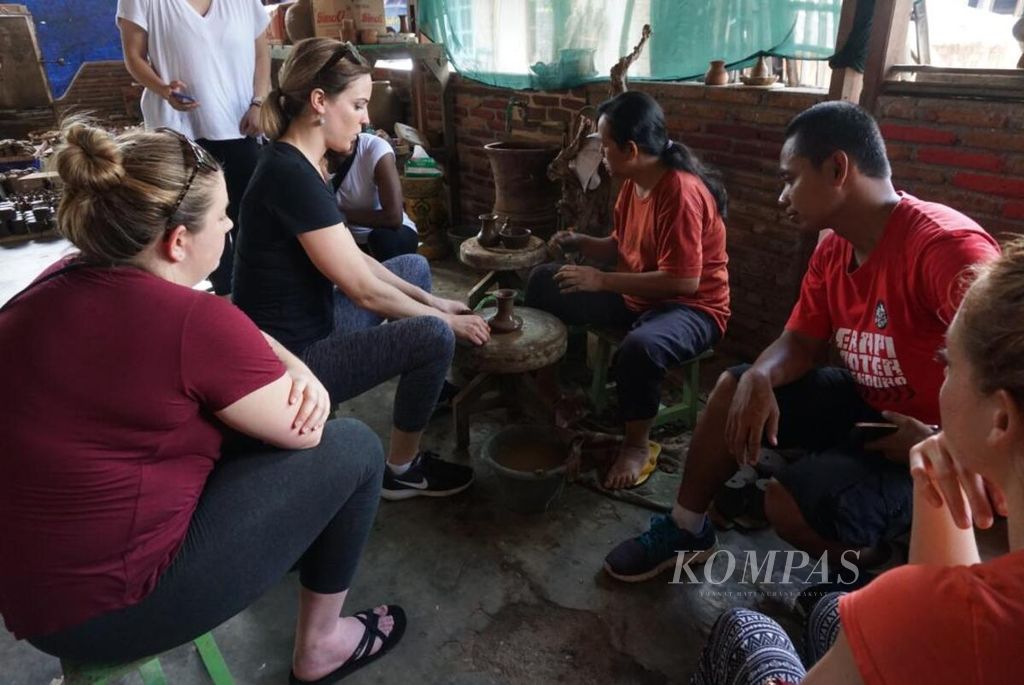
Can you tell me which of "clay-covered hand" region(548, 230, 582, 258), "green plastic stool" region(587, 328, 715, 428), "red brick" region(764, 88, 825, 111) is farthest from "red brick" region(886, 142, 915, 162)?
"clay-covered hand" region(548, 230, 582, 258)

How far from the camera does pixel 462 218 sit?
6043 mm

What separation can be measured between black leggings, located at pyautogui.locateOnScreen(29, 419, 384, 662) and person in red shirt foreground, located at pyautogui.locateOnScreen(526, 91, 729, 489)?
1297 millimetres

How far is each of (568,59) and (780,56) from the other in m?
1.51

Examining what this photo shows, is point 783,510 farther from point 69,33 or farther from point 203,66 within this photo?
point 69,33

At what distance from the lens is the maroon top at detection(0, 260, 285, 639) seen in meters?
1.19

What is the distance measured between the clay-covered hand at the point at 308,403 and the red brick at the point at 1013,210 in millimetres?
2690

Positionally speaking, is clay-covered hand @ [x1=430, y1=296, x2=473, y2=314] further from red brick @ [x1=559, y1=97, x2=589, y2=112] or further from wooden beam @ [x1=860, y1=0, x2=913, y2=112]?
red brick @ [x1=559, y1=97, x2=589, y2=112]

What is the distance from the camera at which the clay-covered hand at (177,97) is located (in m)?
3.34

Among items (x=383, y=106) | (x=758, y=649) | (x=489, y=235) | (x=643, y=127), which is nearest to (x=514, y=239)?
(x=489, y=235)

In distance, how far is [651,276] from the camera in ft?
9.12

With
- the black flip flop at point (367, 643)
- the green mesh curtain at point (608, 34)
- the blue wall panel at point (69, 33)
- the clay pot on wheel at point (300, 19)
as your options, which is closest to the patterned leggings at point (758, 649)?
the black flip flop at point (367, 643)

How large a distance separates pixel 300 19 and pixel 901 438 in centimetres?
498

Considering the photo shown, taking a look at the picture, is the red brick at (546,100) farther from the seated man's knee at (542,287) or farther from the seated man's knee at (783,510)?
the seated man's knee at (783,510)

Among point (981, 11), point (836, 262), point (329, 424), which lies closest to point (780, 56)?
point (981, 11)
